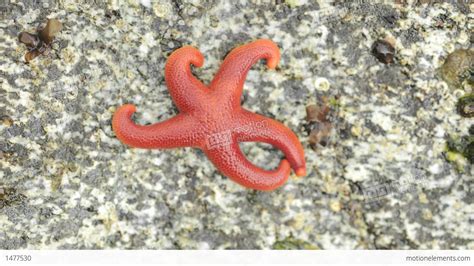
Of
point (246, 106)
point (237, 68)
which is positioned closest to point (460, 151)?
point (246, 106)

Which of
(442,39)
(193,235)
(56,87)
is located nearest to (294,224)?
(193,235)

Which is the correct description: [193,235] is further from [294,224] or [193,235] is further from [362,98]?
[362,98]

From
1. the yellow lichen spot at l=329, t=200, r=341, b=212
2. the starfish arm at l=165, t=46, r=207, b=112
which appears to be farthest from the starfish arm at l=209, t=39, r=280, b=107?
the yellow lichen spot at l=329, t=200, r=341, b=212

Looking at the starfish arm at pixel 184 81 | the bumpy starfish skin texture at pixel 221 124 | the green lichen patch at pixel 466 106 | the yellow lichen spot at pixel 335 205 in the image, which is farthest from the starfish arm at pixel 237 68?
the green lichen patch at pixel 466 106

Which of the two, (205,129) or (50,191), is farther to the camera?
(50,191)

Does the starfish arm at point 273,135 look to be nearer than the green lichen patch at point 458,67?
Yes

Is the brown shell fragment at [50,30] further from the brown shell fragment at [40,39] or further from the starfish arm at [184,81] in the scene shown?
the starfish arm at [184,81]
